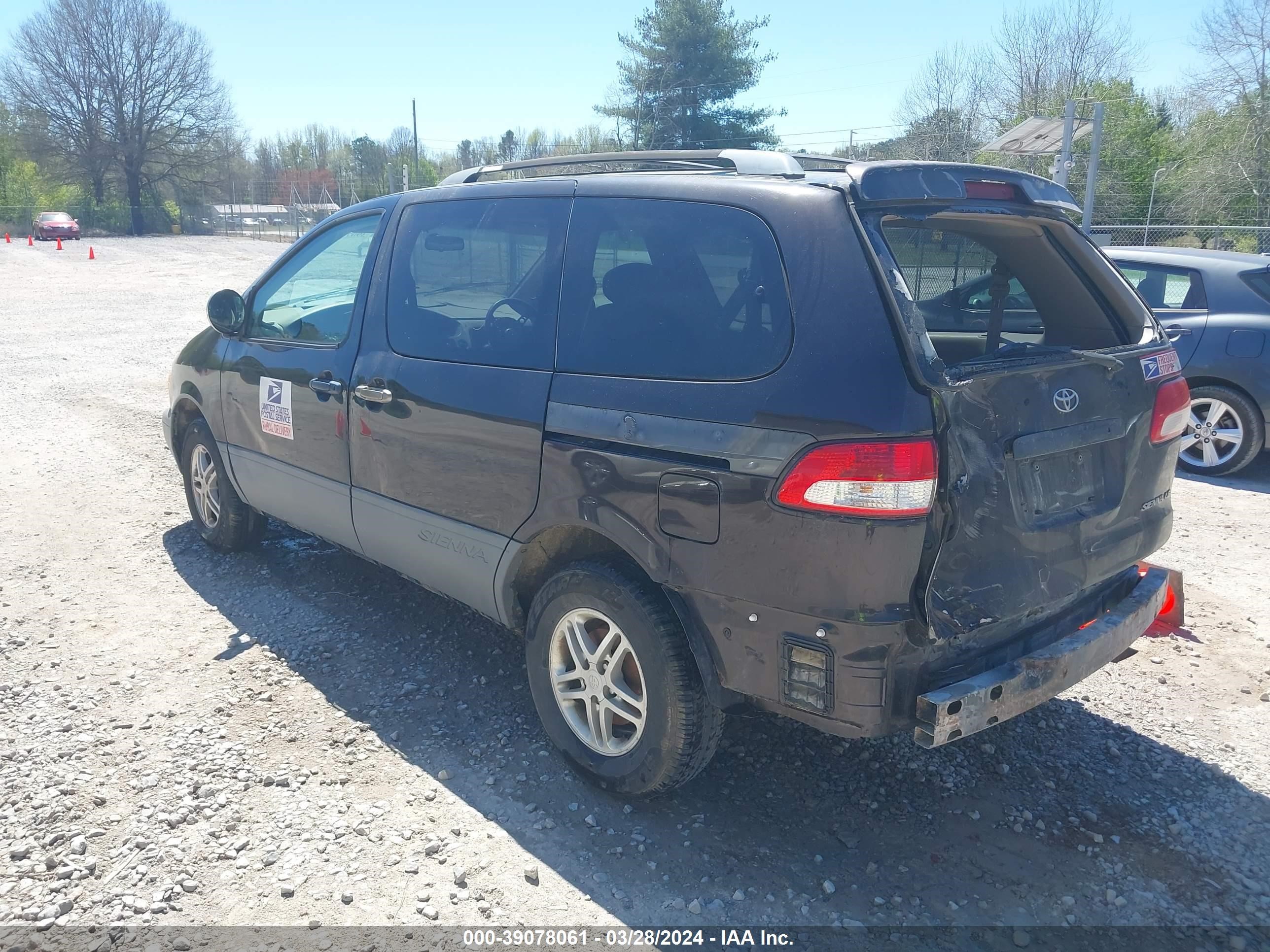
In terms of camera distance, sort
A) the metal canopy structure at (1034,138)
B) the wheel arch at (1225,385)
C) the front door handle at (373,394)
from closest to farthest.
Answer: the front door handle at (373,394)
the wheel arch at (1225,385)
the metal canopy structure at (1034,138)

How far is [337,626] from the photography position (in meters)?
4.62

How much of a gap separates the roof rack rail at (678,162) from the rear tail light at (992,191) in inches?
21.6

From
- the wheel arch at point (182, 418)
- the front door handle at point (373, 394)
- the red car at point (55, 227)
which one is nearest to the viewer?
the front door handle at point (373, 394)

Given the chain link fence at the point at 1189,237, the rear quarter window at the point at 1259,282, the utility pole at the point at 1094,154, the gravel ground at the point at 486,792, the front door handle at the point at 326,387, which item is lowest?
the gravel ground at the point at 486,792

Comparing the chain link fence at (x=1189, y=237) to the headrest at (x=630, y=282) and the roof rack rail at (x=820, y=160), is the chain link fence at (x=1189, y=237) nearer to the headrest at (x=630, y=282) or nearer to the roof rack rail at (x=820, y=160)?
the roof rack rail at (x=820, y=160)

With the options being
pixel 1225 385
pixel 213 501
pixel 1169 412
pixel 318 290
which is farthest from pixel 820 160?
pixel 1225 385

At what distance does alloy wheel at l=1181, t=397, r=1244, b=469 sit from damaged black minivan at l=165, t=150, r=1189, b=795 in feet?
14.2

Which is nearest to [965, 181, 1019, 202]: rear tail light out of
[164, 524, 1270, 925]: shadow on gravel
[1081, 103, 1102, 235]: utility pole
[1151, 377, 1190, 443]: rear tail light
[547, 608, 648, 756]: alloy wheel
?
[1151, 377, 1190, 443]: rear tail light

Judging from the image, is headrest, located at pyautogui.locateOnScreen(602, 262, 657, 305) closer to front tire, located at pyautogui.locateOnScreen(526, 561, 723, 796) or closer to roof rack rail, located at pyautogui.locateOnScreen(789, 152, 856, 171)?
roof rack rail, located at pyautogui.locateOnScreen(789, 152, 856, 171)

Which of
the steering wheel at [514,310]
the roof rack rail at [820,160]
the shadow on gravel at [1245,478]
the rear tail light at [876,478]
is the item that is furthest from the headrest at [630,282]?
the shadow on gravel at [1245,478]

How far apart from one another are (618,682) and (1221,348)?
631 centimetres

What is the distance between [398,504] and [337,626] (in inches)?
40.9

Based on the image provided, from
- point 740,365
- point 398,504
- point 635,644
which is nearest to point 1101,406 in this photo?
point 740,365

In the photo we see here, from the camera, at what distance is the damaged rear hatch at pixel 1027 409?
2.60 metres
